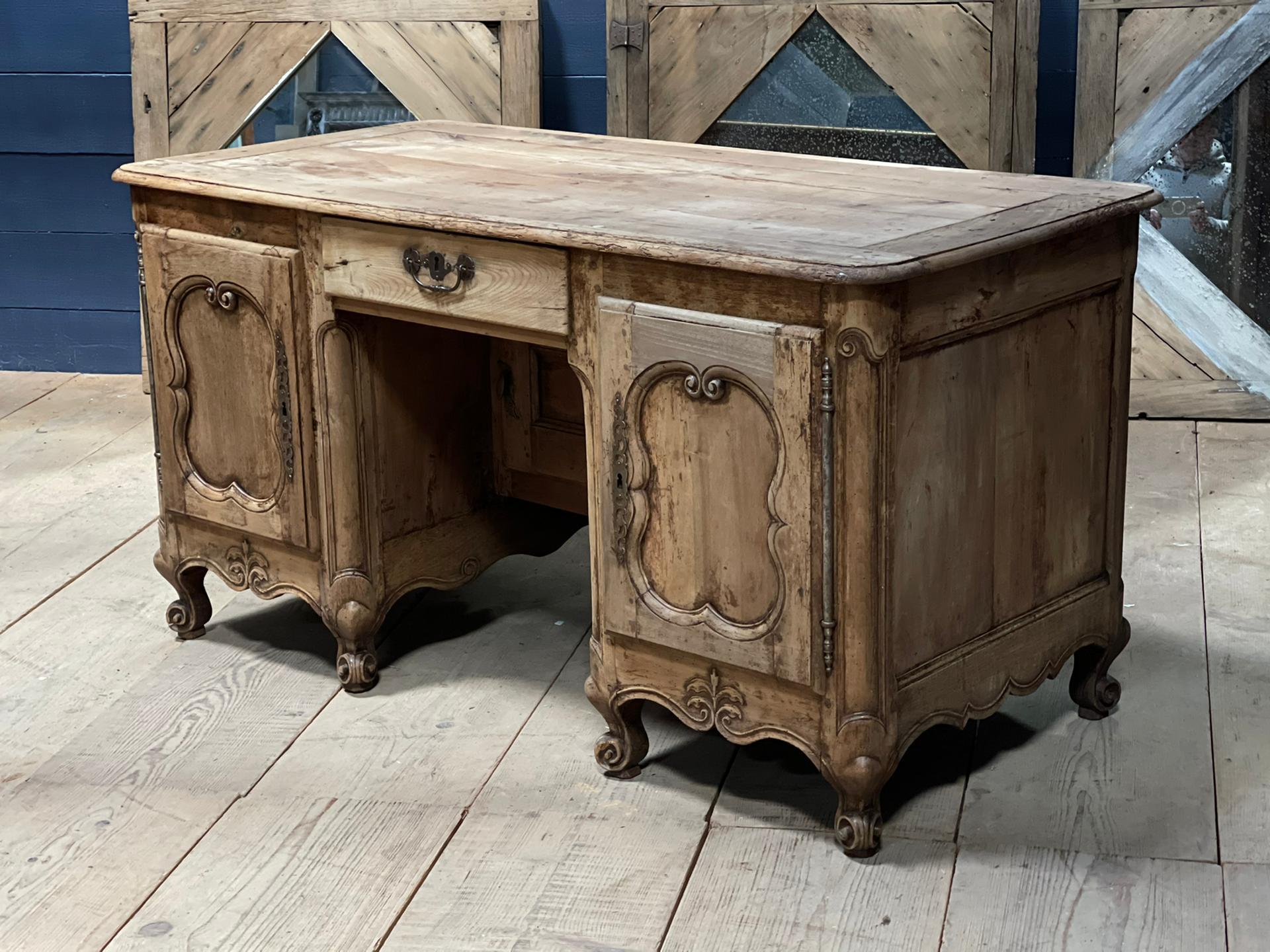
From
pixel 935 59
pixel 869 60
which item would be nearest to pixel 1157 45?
pixel 935 59

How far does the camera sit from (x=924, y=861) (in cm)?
224

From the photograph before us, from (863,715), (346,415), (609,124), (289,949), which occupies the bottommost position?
(289,949)

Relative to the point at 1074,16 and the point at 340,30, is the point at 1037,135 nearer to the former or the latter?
the point at 1074,16

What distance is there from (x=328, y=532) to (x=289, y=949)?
813 millimetres

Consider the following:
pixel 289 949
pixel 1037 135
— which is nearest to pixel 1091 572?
pixel 289 949

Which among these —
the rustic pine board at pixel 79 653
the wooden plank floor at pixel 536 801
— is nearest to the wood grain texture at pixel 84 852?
the wooden plank floor at pixel 536 801

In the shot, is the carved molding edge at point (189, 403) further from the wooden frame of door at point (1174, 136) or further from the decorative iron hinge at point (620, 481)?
the wooden frame of door at point (1174, 136)

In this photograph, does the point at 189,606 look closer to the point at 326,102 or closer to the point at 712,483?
the point at 712,483

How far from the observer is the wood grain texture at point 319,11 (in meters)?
4.21

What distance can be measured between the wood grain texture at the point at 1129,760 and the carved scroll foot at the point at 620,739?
47 centimetres

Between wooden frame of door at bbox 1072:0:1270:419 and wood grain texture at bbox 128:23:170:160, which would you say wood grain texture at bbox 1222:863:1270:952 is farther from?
wood grain texture at bbox 128:23:170:160

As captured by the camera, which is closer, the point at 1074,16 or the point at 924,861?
the point at 924,861

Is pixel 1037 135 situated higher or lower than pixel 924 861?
higher

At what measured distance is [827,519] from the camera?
2102 mm
